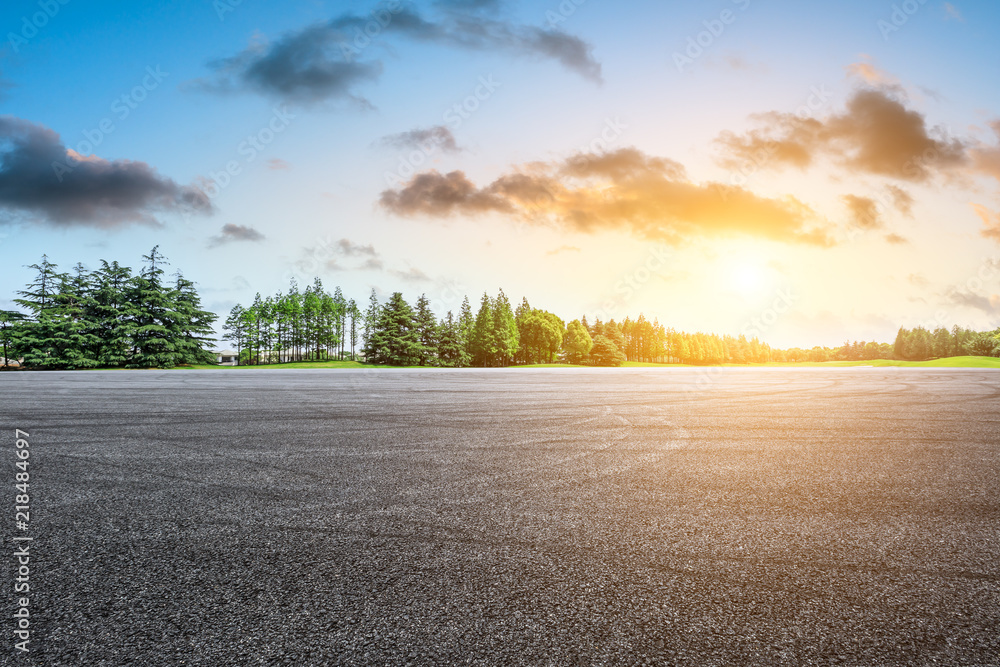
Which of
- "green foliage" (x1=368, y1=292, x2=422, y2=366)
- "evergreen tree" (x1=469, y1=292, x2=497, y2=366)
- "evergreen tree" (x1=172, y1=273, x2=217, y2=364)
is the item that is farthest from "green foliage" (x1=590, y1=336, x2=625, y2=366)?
"evergreen tree" (x1=172, y1=273, x2=217, y2=364)

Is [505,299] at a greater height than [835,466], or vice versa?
[505,299]

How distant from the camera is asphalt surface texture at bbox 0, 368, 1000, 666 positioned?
211cm

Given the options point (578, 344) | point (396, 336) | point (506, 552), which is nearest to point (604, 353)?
point (578, 344)

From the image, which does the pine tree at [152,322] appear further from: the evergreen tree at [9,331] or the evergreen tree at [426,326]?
the evergreen tree at [426,326]

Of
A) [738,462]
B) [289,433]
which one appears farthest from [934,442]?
[289,433]

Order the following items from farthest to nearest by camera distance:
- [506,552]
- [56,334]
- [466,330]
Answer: [466,330]
[56,334]
[506,552]

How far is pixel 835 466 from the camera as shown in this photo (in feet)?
17.6

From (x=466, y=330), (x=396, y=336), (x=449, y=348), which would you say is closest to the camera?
(x=396, y=336)

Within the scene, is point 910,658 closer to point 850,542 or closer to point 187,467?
point 850,542

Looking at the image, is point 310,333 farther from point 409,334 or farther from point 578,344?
point 578,344

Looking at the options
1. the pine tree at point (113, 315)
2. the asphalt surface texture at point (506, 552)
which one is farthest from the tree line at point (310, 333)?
the asphalt surface texture at point (506, 552)

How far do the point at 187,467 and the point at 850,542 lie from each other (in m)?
5.71

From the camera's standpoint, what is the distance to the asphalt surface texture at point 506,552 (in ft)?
6.92

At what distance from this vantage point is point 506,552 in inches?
118
